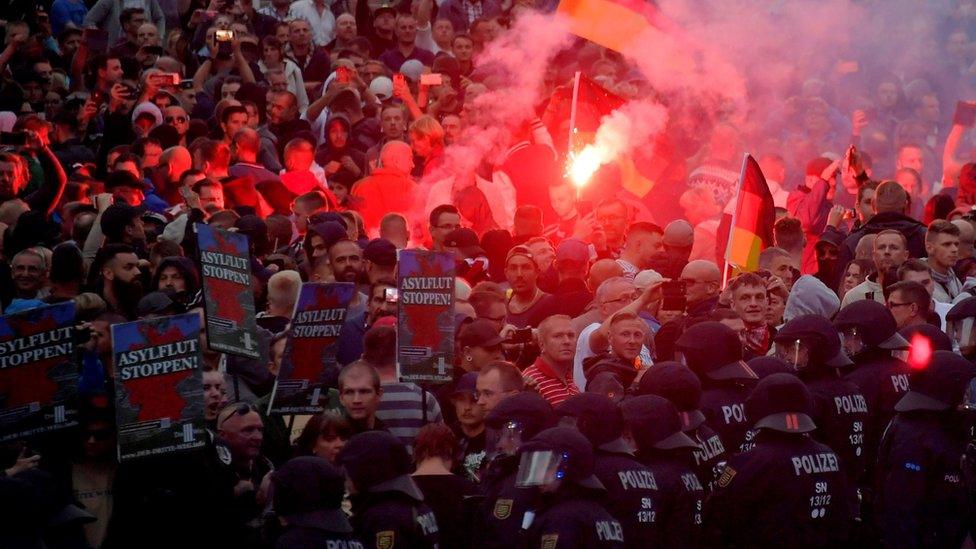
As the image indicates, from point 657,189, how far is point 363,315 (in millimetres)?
6074

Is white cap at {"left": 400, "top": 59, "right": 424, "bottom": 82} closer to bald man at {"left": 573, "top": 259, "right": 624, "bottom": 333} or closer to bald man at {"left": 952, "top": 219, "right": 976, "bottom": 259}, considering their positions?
bald man at {"left": 573, "top": 259, "right": 624, "bottom": 333}

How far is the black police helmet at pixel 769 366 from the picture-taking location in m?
10.3

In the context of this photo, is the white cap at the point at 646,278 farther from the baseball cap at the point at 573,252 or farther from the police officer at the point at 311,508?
the police officer at the point at 311,508

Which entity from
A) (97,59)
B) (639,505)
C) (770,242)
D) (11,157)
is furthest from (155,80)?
(639,505)

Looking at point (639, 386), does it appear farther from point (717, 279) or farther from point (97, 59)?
point (97, 59)

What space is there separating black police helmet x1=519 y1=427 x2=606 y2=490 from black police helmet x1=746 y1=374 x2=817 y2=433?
1357 millimetres

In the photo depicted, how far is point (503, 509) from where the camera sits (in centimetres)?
870

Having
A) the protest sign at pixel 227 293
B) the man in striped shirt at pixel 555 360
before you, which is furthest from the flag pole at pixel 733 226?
the protest sign at pixel 227 293

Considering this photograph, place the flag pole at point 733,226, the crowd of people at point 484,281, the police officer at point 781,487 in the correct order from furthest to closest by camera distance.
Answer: the flag pole at point 733,226, the police officer at point 781,487, the crowd of people at point 484,281

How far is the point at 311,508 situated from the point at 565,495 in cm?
127

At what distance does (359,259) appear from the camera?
12.2 meters

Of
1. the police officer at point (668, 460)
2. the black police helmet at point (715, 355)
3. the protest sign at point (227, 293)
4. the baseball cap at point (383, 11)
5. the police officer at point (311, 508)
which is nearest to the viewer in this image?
the police officer at point (311, 508)

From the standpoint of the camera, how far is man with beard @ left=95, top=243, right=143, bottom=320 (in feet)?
36.8

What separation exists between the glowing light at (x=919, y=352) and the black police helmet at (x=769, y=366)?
0.75 metres
